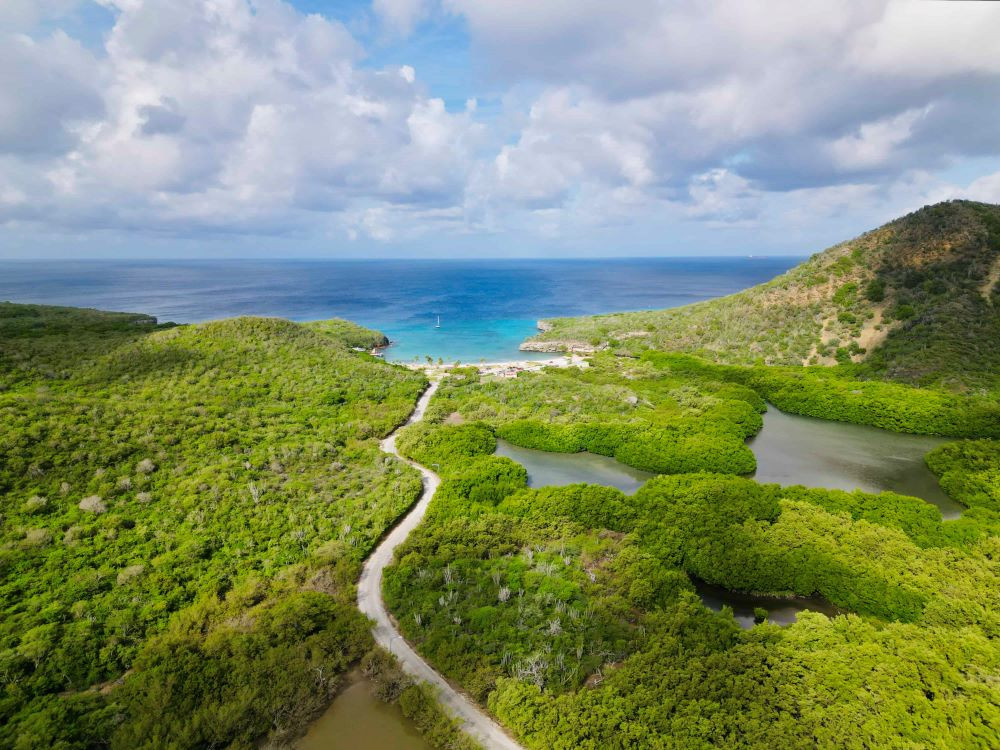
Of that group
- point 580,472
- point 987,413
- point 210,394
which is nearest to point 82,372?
point 210,394

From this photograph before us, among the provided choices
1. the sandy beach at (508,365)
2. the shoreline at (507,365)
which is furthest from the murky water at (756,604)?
the shoreline at (507,365)

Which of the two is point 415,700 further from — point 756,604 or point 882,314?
point 882,314

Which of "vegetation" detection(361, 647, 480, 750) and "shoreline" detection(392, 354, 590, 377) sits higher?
"shoreline" detection(392, 354, 590, 377)

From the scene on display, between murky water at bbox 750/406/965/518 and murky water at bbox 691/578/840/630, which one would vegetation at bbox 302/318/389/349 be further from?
murky water at bbox 691/578/840/630

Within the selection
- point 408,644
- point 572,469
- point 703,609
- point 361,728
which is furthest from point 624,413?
point 361,728

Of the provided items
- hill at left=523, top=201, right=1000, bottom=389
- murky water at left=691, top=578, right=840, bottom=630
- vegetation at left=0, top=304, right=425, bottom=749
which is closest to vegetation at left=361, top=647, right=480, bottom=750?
vegetation at left=0, top=304, right=425, bottom=749

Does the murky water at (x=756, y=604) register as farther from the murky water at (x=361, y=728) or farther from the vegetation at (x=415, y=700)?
the murky water at (x=361, y=728)

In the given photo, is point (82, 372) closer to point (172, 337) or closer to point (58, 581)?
point (172, 337)
